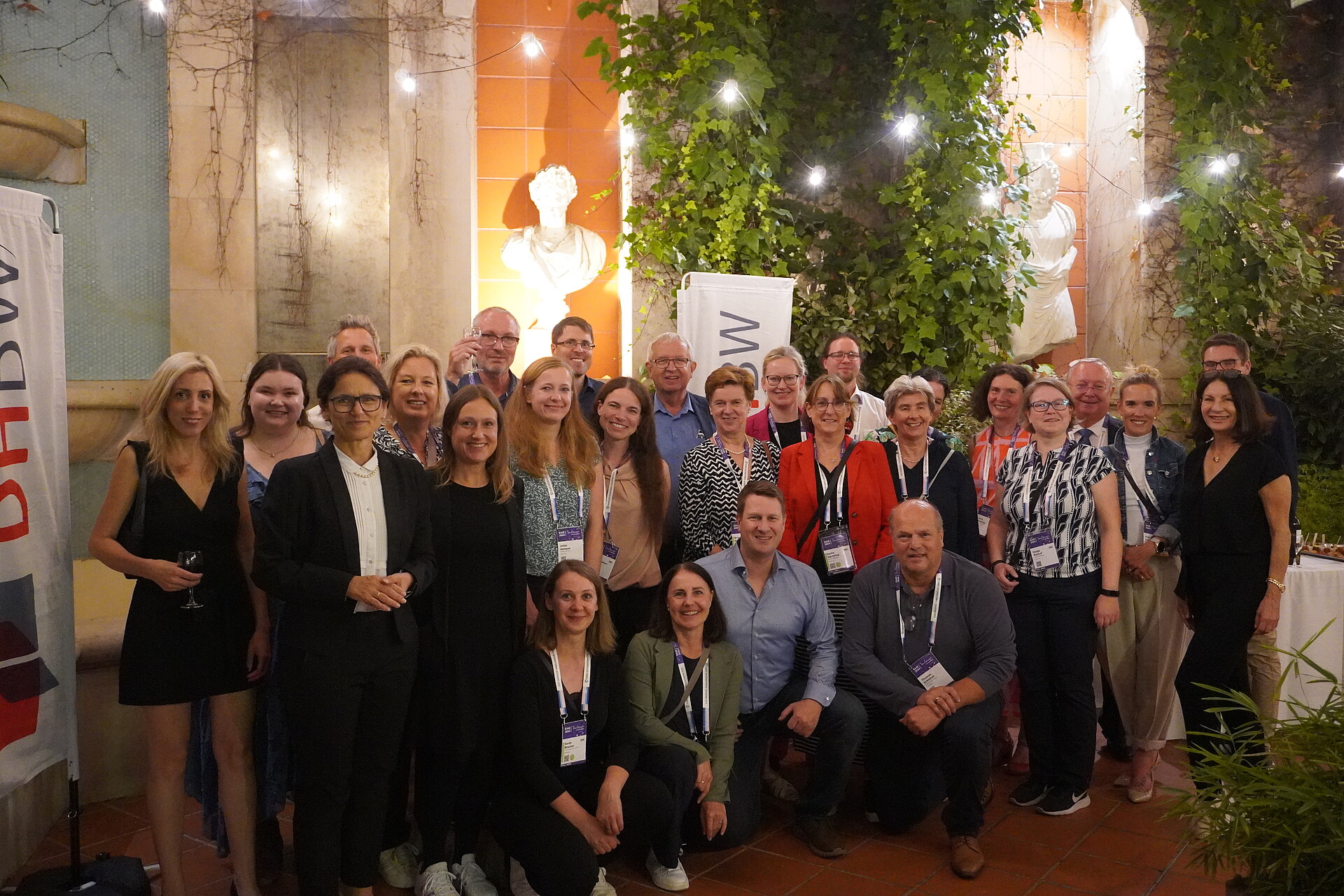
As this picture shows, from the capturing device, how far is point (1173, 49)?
6.48 metres

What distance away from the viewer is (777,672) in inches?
134

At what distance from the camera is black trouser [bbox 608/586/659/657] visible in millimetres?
3512

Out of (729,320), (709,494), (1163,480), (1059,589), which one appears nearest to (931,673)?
(1059,589)

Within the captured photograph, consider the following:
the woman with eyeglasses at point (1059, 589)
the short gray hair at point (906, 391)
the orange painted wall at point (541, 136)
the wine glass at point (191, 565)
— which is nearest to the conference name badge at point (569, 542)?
the wine glass at point (191, 565)

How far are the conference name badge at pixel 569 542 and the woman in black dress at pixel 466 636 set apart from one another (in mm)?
241

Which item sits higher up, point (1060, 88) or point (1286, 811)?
point (1060, 88)

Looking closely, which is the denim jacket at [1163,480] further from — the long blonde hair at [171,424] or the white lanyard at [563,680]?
the long blonde hair at [171,424]

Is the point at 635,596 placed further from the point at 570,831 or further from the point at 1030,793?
the point at 1030,793

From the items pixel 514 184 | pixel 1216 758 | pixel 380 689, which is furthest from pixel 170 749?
pixel 514 184


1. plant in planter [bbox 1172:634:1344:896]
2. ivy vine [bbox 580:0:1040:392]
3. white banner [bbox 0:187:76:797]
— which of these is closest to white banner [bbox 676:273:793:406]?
ivy vine [bbox 580:0:1040:392]

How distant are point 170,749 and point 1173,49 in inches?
261

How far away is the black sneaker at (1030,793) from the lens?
3.59 meters

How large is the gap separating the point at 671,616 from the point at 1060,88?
561 cm

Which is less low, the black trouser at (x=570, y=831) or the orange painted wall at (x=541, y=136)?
the orange painted wall at (x=541, y=136)
